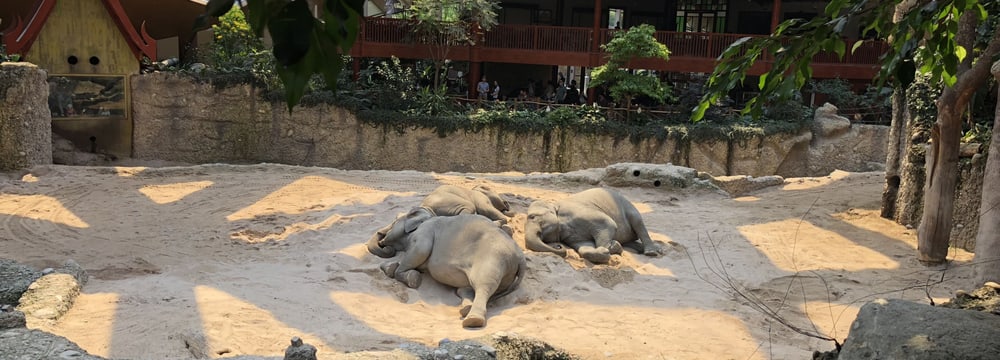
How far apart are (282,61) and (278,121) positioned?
693 inches

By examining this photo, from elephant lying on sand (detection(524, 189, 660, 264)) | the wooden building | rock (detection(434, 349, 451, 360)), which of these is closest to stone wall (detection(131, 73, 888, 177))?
the wooden building

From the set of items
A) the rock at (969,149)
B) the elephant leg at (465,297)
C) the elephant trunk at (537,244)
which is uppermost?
the rock at (969,149)

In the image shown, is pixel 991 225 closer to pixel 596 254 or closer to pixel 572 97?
pixel 596 254

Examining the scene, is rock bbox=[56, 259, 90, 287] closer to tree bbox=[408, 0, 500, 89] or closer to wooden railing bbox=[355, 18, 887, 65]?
tree bbox=[408, 0, 500, 89]

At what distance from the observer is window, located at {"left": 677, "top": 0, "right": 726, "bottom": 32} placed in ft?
80.4

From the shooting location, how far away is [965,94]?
8.98 metres

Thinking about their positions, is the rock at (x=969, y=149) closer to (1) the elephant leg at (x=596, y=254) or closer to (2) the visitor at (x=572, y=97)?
(1) the elephant leg at (x=596, y=254)

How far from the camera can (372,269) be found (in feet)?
25.7

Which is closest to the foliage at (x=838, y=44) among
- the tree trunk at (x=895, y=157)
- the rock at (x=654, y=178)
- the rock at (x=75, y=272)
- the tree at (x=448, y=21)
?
the rock at (x=75, y=272)

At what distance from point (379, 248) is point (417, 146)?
35.3 feet

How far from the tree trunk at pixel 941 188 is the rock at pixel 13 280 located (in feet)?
30.5

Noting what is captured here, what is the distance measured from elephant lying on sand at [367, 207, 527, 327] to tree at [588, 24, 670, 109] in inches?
484

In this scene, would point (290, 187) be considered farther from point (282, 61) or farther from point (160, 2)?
point (160, 2)

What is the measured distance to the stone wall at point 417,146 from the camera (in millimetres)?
18062
